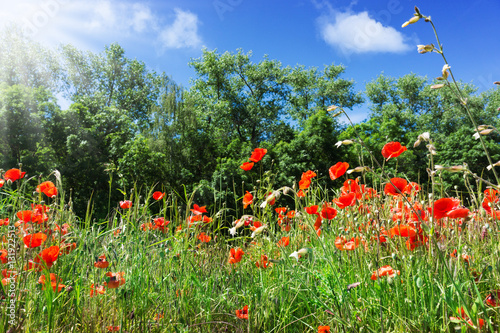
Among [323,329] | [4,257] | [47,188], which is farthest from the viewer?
[47,188]

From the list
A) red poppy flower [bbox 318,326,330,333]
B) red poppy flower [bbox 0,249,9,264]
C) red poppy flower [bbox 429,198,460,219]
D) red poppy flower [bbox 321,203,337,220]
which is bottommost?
red poppy flower [bbox 318,326,330,333]

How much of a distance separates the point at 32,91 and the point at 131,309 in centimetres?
2030

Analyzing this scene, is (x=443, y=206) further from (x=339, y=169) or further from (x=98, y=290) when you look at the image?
(x=98, y=290)

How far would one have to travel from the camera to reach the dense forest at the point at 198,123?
649 inches

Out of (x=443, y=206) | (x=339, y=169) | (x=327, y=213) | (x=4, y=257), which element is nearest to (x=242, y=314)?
(x=327, y=213)

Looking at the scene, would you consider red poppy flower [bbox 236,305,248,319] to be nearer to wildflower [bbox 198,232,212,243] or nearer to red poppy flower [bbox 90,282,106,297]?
red poppy flower [bbox 90,282,106,297]

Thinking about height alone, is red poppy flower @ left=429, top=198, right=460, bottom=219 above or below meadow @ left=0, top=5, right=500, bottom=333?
above

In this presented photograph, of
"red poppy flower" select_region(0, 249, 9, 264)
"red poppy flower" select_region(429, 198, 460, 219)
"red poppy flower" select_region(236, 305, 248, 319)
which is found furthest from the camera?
"red poppy flower" select_region(0, 249, 9, 264)

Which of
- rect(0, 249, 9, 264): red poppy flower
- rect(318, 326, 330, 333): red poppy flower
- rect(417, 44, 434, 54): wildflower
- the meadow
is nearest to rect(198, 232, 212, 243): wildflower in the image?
the meadow

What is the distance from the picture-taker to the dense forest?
54.1 feet

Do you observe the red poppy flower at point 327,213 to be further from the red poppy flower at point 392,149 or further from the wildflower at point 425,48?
the wildflower at point 425,48

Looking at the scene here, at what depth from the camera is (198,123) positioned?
18094 mm

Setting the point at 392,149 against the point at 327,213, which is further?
the point at 327,213

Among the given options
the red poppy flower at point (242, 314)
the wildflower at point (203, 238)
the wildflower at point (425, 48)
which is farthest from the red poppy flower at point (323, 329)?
the wildflower at point (203, 238)
